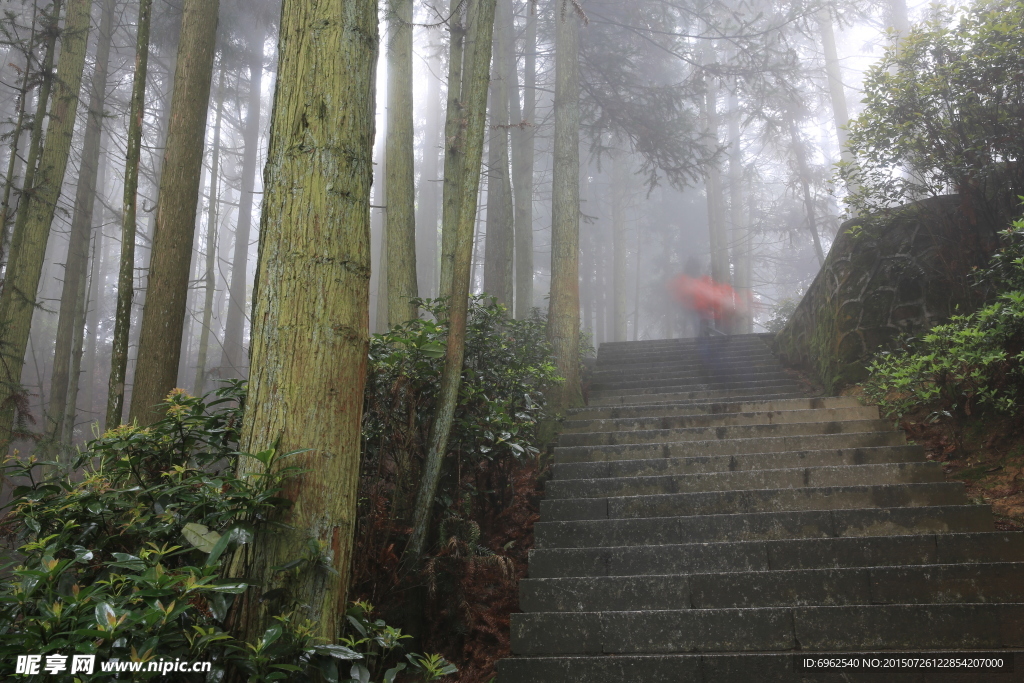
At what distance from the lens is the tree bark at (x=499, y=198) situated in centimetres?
1020

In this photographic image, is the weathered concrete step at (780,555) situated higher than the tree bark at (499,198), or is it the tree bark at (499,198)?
the tree bark at (499,198)

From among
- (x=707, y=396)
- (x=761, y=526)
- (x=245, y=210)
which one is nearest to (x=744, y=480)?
(x=761, y=526)

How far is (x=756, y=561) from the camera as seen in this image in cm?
411

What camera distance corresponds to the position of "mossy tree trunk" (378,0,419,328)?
6.33 meters

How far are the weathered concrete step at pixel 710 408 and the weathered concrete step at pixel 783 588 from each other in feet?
9.62

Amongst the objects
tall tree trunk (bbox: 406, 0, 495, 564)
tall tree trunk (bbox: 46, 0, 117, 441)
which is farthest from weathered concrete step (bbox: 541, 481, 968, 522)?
tall tree trunk (bbox: 46, 0, 117, 441)

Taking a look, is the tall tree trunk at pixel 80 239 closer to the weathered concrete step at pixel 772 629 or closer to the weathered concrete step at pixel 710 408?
the weathered concrete step at pixel 710 408

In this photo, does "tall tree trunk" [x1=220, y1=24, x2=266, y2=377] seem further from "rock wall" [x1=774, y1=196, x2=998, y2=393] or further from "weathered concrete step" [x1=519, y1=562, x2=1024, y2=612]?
"weathered concrete step" [x1=519, y1=562, x2=1024, y2=612]

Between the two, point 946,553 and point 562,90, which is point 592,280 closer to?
point 562,90

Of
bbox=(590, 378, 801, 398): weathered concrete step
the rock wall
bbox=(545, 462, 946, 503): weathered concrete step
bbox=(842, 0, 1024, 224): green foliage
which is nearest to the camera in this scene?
bbox=(545, 462, 946, 503): weathered concrete step

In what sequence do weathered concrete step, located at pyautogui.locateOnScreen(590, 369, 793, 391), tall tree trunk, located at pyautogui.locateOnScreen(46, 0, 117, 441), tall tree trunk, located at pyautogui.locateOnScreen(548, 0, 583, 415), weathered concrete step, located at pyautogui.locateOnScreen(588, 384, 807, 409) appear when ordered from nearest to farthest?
weathered concrete step, located at pyautogui.locateOnScreen(588, 384, 807, 409) < tall tree trunk, located at pyautogui.locateOnScreen(548, 0, 583, 415) < tall tree trunk, located at pyautogui.locateOnScreen(46, 0, 117, 441) < weathered concrete step, located at pyautogui.locateOnScreen(590, 369, 793, 391)

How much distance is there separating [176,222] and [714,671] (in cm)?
496

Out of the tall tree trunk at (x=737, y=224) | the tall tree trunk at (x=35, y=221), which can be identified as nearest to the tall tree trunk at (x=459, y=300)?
the tall tree trunk at (x=35, y=221)

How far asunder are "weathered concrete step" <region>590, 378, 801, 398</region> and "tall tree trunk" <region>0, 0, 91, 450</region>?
6.91 meters
